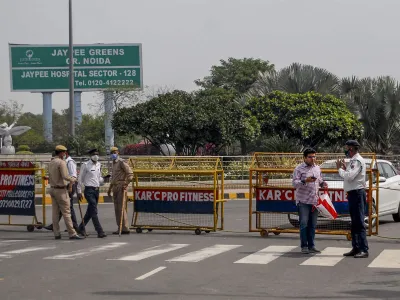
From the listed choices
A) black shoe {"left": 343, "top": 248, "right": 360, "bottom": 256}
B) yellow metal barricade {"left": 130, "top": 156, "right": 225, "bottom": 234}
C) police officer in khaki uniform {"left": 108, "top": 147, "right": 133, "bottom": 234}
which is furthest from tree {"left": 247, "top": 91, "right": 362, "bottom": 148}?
black shoe {"left": 343, "top": 248, "right": 360, "bottom": 256}

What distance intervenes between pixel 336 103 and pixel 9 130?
70.9ft

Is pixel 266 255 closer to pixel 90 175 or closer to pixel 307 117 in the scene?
pixel 90 175

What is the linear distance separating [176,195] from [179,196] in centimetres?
7

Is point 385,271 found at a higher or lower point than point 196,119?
lower

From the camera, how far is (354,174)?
1327cm

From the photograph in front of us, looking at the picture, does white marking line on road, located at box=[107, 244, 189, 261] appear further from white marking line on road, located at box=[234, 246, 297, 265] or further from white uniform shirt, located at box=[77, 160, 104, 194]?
white uniform shirt, located at box=[77, 160, 104, 194]

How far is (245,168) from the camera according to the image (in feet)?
117

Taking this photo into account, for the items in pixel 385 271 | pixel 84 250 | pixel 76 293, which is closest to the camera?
pixel 76 293

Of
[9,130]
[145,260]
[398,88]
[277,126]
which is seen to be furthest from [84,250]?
[9,130]

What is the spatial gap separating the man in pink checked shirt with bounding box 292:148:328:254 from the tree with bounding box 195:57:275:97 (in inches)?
→ 2125

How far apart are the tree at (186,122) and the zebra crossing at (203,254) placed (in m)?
24.8

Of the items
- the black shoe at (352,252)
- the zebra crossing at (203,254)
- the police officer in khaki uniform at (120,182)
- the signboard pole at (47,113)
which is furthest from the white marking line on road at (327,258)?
the signboard pole at (47,113)

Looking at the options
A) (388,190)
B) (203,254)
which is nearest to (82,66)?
Result: (388,190)

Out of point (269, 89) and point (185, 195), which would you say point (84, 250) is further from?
point (269, 89)
